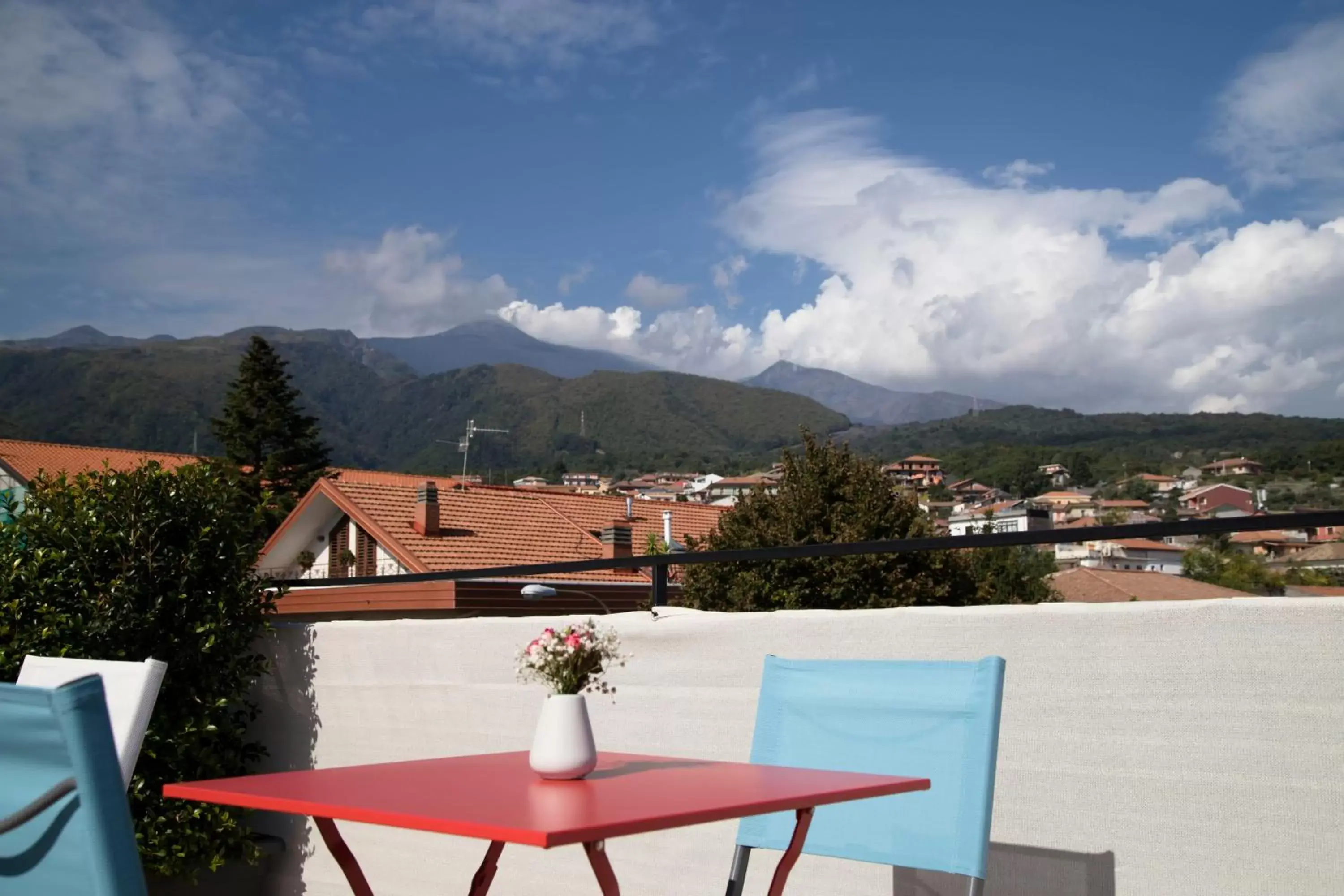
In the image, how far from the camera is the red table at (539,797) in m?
1.36

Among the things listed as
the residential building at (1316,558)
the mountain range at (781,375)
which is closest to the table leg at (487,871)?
the residential building at (1316,558)

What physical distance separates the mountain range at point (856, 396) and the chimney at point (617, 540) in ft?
213

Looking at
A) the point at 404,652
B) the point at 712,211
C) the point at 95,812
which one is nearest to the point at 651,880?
the point at 404,652

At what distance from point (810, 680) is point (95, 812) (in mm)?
1251

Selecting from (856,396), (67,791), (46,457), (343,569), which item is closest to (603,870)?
(67,791)

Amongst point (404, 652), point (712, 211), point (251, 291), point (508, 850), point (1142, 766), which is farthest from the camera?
point (251, 291)

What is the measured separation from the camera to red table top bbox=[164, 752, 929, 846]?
1355 millimetres

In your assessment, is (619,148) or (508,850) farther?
(619,148)

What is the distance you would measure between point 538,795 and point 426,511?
89.8 feet

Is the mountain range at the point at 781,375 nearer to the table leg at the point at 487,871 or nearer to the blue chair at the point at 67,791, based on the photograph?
the table leg at the point at 487,871

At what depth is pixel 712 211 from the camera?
107m

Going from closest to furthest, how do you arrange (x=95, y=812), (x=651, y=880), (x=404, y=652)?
(x=95, y=812) → (x=651, y=880) → (x=404, y=652)

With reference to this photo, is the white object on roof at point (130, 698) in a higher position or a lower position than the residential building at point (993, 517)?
higher

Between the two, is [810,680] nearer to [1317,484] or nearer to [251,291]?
[1317,484]
